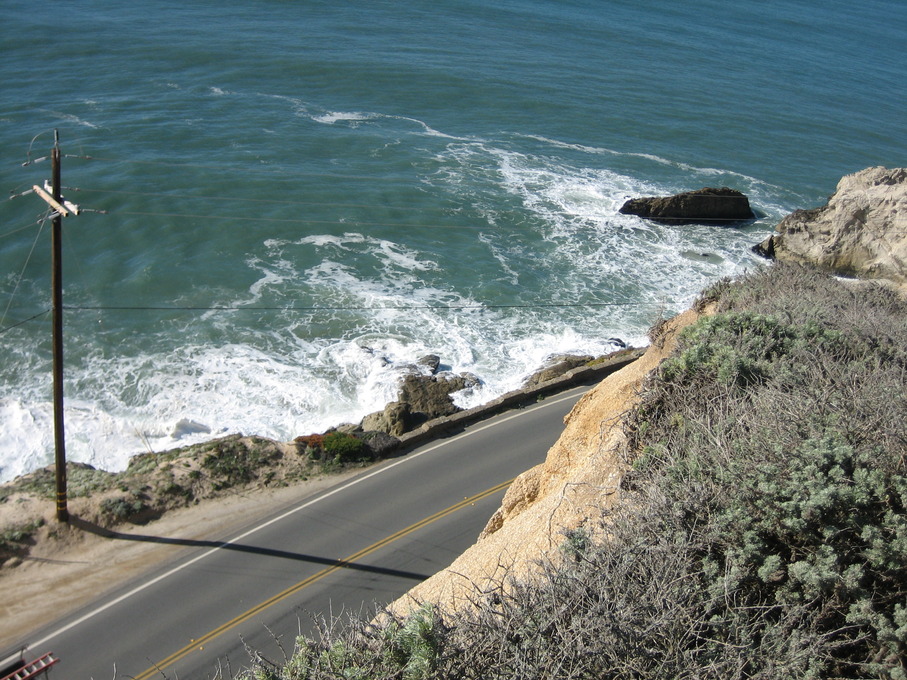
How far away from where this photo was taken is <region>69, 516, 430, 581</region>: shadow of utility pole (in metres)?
19.8

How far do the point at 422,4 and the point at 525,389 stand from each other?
70.6 m

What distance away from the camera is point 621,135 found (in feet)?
198

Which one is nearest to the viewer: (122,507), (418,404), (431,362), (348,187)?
(122,507)

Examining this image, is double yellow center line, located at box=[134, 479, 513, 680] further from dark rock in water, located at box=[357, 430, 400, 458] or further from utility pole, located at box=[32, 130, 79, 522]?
utility pole, located at box=[32, 130, 79, 522]

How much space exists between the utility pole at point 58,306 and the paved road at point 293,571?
294cm

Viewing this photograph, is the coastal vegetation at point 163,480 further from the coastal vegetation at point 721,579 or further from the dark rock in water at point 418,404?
the coastal vegetation at point 721,579

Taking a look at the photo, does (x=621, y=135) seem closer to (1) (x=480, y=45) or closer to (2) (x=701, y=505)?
(1) (x=480, y=45)

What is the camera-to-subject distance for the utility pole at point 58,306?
17656 mm

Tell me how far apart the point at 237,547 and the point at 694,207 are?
127ft

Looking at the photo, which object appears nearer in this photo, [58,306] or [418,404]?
[58,306]

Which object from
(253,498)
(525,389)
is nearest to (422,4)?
(525,389)

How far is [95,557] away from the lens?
20.7 metres

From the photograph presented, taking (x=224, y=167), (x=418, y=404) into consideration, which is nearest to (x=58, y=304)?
(x=418, y=404)

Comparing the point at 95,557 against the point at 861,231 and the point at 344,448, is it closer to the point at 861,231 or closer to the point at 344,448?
the point at 344,448
